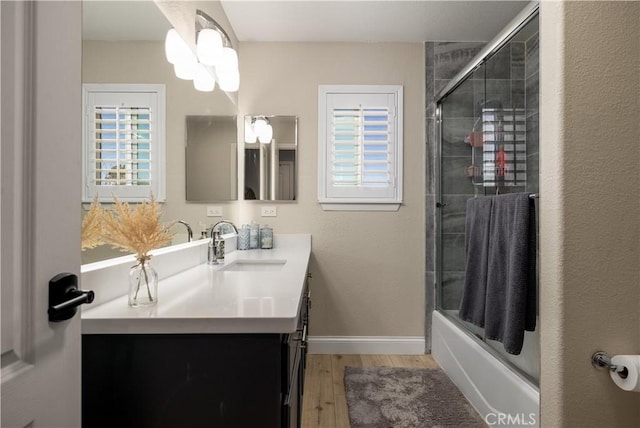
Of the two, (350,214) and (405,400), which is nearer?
(405,400)

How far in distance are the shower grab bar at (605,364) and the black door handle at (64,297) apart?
1314 millimetres

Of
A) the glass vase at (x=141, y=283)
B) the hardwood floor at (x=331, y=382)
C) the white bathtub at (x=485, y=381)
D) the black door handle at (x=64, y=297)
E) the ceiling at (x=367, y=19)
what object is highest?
the ceiling at (x=367, y=19)

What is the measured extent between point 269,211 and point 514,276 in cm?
174

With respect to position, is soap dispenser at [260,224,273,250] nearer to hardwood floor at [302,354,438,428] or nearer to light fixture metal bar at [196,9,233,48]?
hardwood floor at [302,354,438,428]

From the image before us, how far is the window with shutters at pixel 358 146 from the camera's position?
2.60m

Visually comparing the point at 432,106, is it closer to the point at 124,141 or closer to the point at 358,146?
the point at 358,146

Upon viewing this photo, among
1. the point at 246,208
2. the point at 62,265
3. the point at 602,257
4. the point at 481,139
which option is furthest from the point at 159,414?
A: the point at 481,139

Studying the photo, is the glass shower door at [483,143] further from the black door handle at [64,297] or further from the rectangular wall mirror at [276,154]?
the black door handle at [64,297]

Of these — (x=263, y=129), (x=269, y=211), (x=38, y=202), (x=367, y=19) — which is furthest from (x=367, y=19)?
(x=38, y=202)

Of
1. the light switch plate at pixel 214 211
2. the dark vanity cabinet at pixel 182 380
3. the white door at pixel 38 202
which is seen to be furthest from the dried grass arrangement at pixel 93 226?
the light switch plate at pixel 214 211

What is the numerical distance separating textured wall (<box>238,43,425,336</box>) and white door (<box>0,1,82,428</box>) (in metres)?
2.06

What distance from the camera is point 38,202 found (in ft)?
1.67

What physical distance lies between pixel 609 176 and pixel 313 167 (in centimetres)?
190

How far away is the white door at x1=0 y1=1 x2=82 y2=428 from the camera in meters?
0.46
